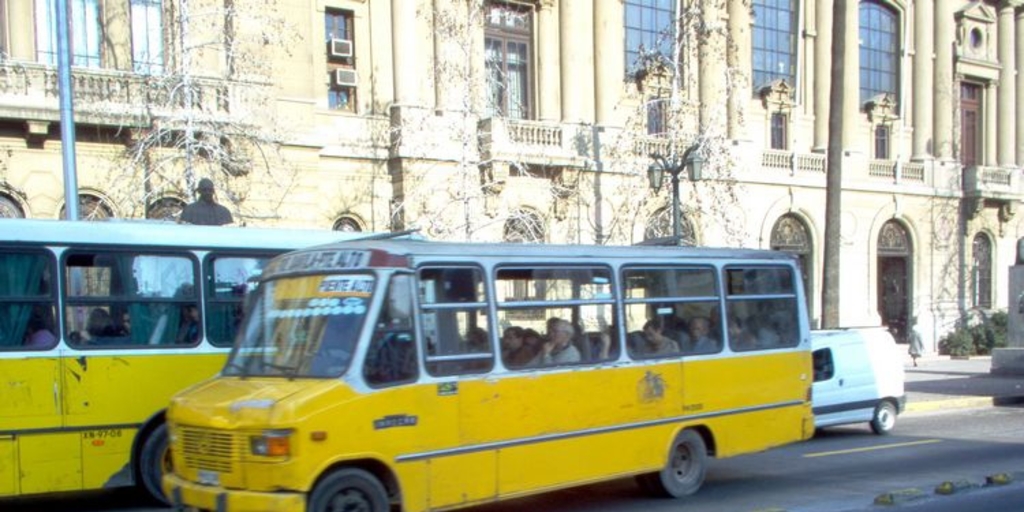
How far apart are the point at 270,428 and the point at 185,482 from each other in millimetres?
1271

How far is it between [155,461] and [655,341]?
5450 millimetres

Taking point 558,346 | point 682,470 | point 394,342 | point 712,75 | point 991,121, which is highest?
point 712,75

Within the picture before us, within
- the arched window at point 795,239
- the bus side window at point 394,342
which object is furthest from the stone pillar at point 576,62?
the bus side window at point 394,342

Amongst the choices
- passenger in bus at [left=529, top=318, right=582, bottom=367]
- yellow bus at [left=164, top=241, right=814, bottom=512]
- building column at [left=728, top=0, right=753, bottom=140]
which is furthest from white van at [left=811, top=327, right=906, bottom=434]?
building column at [left=728, top=0, right=753, bottom=140]

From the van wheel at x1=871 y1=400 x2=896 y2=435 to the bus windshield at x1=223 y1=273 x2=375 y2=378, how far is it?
1129cm

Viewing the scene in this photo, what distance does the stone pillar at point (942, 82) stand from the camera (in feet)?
131

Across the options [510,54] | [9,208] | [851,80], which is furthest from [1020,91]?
[9,208]

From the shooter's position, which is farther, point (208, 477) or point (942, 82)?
point (942, 82)

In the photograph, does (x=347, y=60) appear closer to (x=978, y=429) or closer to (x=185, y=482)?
(x=978, y=429)

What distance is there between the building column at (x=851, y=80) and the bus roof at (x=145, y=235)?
29.2 metres

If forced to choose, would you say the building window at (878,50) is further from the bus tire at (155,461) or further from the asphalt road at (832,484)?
the bus tire at (155,461)

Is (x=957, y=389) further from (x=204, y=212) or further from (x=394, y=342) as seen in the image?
(x=394, y=342)

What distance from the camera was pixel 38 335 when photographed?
33.1 ft

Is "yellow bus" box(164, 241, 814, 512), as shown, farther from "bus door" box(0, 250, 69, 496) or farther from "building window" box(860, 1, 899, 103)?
"building window" box(860, 1, 899, 103)
